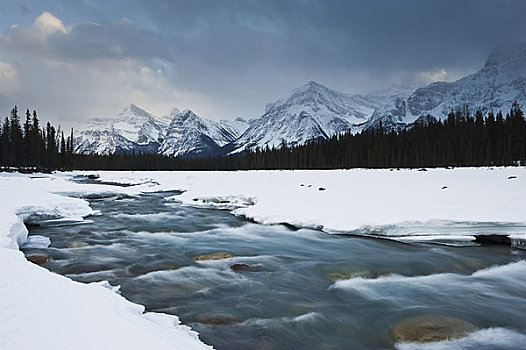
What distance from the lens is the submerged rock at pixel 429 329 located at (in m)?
5.61

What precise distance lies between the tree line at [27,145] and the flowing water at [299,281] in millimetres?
70495

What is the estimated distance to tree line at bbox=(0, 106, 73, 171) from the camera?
69188 mm

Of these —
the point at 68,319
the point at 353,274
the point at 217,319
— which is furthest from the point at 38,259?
the point at 353,274

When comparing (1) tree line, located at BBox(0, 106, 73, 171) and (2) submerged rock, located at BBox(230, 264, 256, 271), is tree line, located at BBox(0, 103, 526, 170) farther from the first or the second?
(2) submerged rock, located at BBox(230, 264, 256, 271)

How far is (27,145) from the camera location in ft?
241

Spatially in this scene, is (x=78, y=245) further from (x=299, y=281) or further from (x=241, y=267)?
(x=299, y=281)

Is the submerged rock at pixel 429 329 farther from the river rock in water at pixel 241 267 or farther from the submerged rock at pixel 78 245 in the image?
the submerged rock at pixel 78 245

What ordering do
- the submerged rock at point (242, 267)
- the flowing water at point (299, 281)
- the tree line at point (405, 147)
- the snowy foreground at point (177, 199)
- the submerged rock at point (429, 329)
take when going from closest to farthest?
the snowy foreground at point (177, 199) < the submerged rock at point (429, 329) < the flowing water at point (299, 281) < the submerged rock at point (242, 267) < the tree line at point (405, 147)

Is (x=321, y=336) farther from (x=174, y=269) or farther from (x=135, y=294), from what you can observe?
(x=174, y=269)

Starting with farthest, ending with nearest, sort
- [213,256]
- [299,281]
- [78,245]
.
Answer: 1. [78,245]
2. [213,256]
3. [299,281]

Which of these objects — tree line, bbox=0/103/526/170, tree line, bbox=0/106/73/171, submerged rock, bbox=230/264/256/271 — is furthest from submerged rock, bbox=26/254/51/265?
tree line, bbox=0/106/73/171

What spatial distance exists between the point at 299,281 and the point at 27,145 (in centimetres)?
8401

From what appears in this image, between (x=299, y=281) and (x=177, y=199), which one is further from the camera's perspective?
(x=177, y=199)

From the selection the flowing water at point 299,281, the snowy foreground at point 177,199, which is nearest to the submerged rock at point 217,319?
the flowing water at point 299,281
